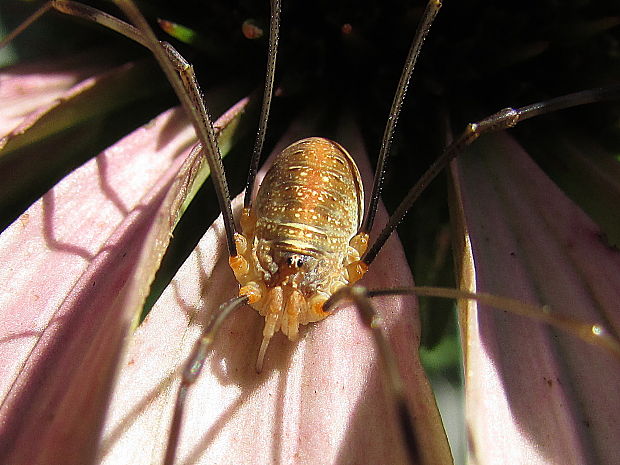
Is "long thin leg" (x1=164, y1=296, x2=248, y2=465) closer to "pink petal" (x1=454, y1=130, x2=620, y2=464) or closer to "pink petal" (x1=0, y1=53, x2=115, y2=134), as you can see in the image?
"pink petal" (x1=454, y1=130, x2=620, y2=464)

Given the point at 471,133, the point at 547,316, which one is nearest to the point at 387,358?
the point at 547,316

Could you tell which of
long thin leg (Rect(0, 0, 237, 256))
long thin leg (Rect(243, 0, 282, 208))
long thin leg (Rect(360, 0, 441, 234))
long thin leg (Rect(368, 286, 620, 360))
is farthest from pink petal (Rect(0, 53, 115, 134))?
long thin leg (Rect(368, 286, 620, 360))

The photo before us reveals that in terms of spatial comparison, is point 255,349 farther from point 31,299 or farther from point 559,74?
point 559,74

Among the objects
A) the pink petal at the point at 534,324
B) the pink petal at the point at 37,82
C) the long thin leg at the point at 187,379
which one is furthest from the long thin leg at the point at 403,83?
the pink petal at the point at 37,82

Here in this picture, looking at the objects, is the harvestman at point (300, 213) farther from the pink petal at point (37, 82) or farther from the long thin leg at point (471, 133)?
the pink petal at point (37, 82)

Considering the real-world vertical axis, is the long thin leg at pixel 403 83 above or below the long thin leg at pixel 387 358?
above
